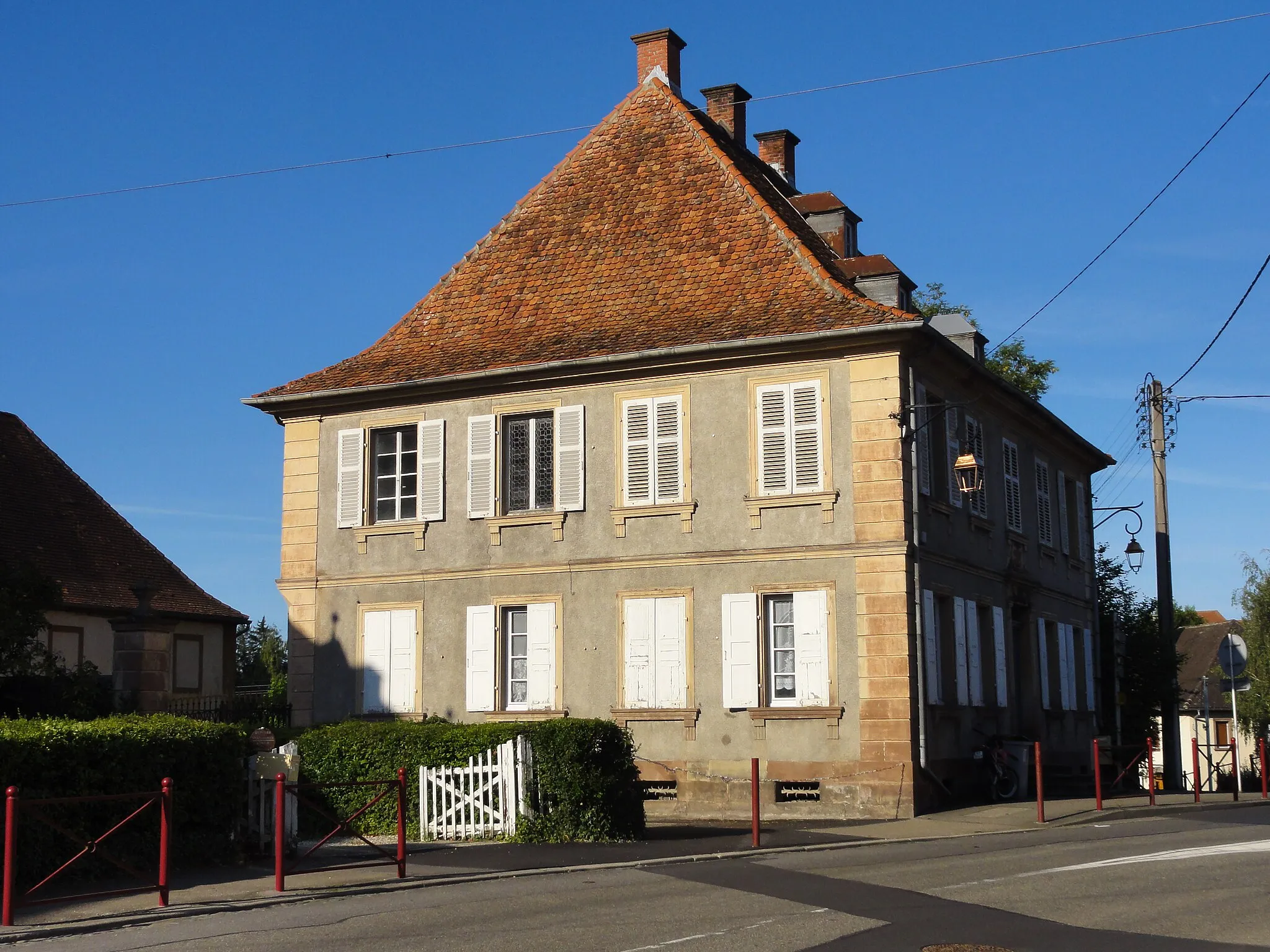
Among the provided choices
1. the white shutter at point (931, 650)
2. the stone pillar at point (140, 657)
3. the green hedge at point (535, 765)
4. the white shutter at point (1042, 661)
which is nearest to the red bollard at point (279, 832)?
the green hedge at point (535, 765)

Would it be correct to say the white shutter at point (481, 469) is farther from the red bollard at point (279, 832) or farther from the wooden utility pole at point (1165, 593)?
the wooden utility pole at point (1165, 593)

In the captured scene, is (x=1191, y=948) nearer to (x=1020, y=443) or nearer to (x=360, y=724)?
(x=360, y=724)

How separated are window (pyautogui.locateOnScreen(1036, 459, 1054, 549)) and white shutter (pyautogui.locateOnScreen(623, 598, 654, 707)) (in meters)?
9.00

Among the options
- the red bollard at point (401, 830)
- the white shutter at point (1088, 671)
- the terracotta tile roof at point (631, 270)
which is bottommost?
the red bollard at point (401, 830)

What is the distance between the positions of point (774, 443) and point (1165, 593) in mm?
12033

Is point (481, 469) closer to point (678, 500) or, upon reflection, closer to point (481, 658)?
point (481, 658)

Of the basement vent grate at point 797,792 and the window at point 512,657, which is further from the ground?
the window at point 512,657

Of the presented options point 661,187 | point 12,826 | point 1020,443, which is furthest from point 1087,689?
point 12,826

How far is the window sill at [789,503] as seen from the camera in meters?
21.2

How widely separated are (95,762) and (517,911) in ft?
15.4

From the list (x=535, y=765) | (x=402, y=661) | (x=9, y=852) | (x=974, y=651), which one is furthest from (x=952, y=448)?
(x=9, y=852)

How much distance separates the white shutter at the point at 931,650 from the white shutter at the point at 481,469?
673 cm

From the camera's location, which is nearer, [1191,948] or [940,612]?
[1191,948]

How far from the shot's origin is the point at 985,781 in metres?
22.8
